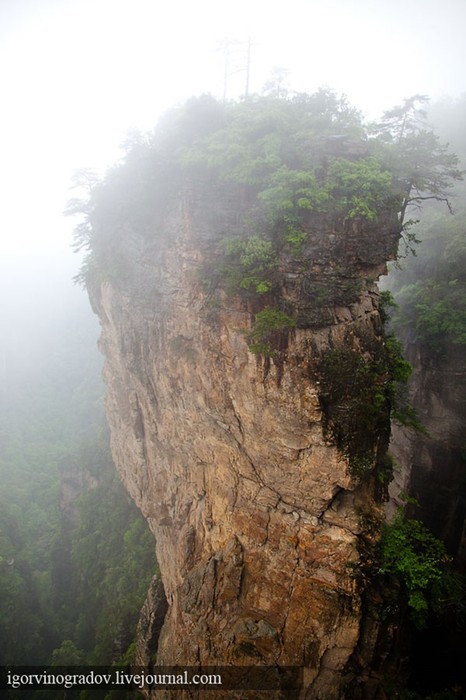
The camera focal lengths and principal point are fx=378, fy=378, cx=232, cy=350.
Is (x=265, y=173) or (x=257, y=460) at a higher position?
(x=265, y=173)

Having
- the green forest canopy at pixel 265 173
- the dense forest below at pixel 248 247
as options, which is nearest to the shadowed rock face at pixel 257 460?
the dense forest below at pixel 248 247

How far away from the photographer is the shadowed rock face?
1233cm

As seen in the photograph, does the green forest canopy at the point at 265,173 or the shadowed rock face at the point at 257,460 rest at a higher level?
the green forest canopy at the point at 265,173

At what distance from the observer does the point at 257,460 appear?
13.9m

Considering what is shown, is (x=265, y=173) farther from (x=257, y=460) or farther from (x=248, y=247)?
(x=257, y=460)

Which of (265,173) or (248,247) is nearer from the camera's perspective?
(248,247)

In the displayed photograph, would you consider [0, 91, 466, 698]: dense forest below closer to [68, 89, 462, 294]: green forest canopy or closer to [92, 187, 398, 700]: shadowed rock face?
[68, 89, 462, 294]: green forest canopy

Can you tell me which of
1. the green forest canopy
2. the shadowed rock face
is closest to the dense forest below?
the green forest canopy

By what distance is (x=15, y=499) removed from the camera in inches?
1561

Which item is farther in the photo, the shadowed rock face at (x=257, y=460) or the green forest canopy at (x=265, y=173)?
the green forest canopy at (x=265, y=173)

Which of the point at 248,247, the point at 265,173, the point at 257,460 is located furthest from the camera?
the point at 265,173

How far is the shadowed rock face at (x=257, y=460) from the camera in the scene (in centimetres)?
1233

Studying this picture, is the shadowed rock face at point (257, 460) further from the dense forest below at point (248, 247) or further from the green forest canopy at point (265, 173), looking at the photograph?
the green forest canopy at point (265, 173)

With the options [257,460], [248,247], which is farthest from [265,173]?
[257,460]
